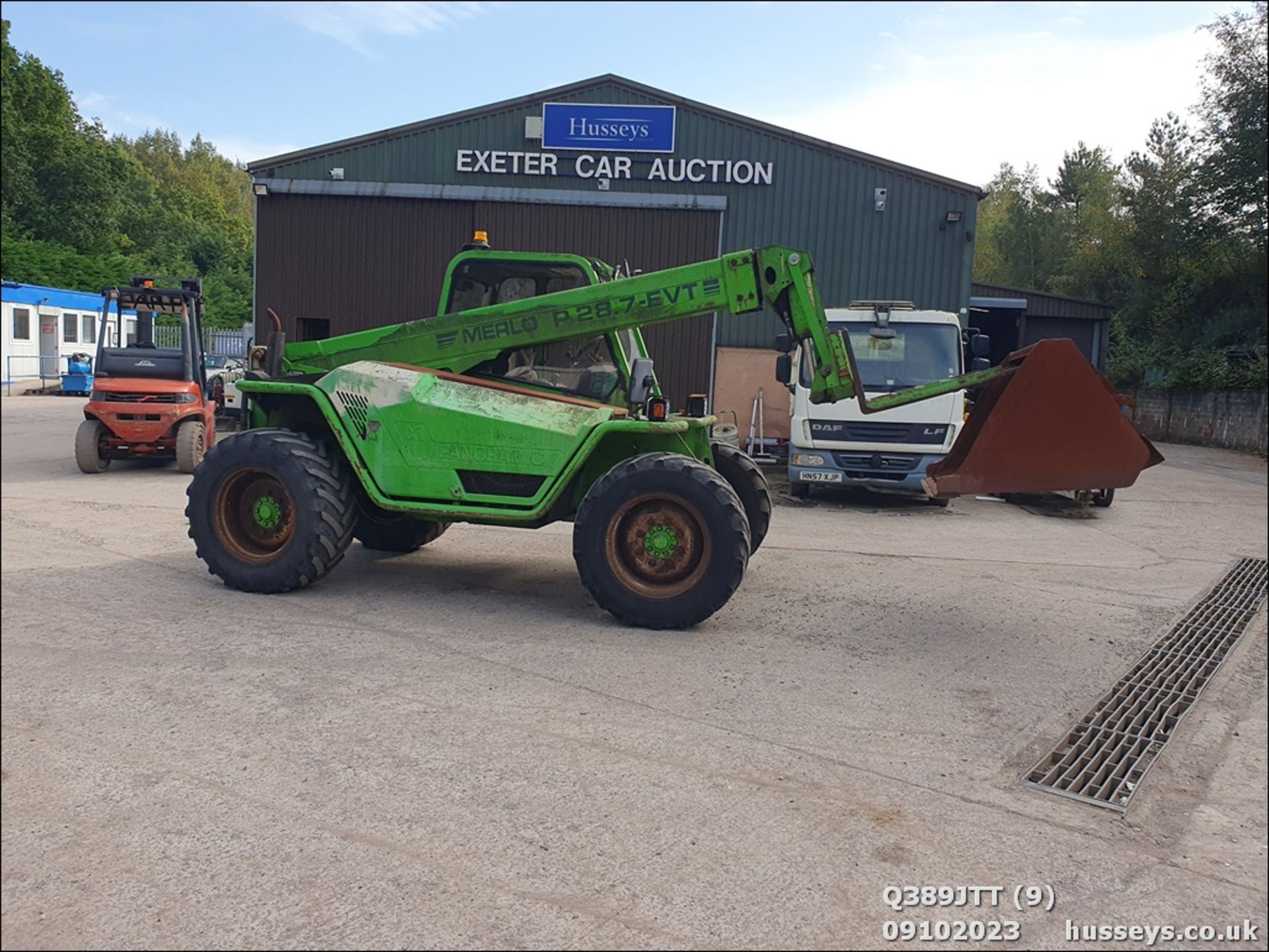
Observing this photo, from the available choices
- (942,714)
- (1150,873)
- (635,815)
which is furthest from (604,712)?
(1150,873)

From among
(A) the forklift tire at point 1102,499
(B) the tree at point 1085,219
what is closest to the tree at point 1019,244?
(B) the tree at point 1085,219

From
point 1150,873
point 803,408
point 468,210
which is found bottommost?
point 1150,873

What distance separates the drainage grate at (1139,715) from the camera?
4.30 metres

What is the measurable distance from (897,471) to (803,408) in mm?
1466

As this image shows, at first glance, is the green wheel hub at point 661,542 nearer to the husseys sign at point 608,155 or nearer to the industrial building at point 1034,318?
the husseys sign at point 608,155

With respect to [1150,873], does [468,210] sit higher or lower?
higher

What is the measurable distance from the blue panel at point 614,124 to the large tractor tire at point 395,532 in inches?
504

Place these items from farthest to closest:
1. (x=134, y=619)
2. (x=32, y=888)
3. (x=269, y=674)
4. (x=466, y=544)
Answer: (x=466, y=544) < (x=134, y=619) < (x=269, y=674) < (x=32, y=888)

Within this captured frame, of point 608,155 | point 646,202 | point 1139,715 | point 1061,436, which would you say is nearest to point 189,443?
point 646,202

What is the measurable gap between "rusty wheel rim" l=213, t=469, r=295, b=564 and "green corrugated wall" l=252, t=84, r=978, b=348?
44.4ft

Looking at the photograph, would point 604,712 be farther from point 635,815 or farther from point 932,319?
point 932,319

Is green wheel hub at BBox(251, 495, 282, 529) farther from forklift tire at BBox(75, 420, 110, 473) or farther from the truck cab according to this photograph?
the truck cab

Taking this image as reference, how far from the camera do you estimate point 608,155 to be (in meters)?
19.7

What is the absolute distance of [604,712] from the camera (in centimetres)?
486
